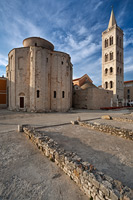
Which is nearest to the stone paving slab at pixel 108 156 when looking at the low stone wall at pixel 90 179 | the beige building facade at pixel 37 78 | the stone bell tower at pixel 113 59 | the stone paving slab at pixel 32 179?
the low stone wall at pixel 90 179

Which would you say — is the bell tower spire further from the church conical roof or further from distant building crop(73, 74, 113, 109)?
distant building crop(73, 74, 113, 109)

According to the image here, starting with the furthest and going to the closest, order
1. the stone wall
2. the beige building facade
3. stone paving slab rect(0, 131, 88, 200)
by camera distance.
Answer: the stone wall
the beige building facade
stone paving slab rect(0, 131, 88, 200)

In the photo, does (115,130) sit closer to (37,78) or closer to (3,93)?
(37,78)

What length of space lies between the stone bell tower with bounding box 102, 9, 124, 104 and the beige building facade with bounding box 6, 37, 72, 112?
21550mm

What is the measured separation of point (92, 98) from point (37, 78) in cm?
1418

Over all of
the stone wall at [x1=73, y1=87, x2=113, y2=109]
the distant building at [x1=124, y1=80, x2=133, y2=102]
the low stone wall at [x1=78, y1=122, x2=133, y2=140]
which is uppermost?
the distant building at [x1=124, y1=80, x2=133, y2=102]

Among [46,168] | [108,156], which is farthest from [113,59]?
[46,168]

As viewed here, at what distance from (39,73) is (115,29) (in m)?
33.9

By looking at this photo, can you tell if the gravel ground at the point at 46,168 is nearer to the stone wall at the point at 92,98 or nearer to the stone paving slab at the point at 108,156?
the stone paving slab at the point at 108,156

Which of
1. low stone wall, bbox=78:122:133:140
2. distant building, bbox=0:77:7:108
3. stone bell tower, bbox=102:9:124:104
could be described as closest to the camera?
low stone wall, bbox=78:122:133:140

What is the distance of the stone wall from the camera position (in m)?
25.0

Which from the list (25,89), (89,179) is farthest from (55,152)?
(25,89)

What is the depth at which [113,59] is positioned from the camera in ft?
116

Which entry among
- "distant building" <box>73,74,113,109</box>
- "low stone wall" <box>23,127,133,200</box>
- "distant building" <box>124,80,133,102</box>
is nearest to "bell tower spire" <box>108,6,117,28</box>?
"distant building" <box>124,80,133,102</box>
